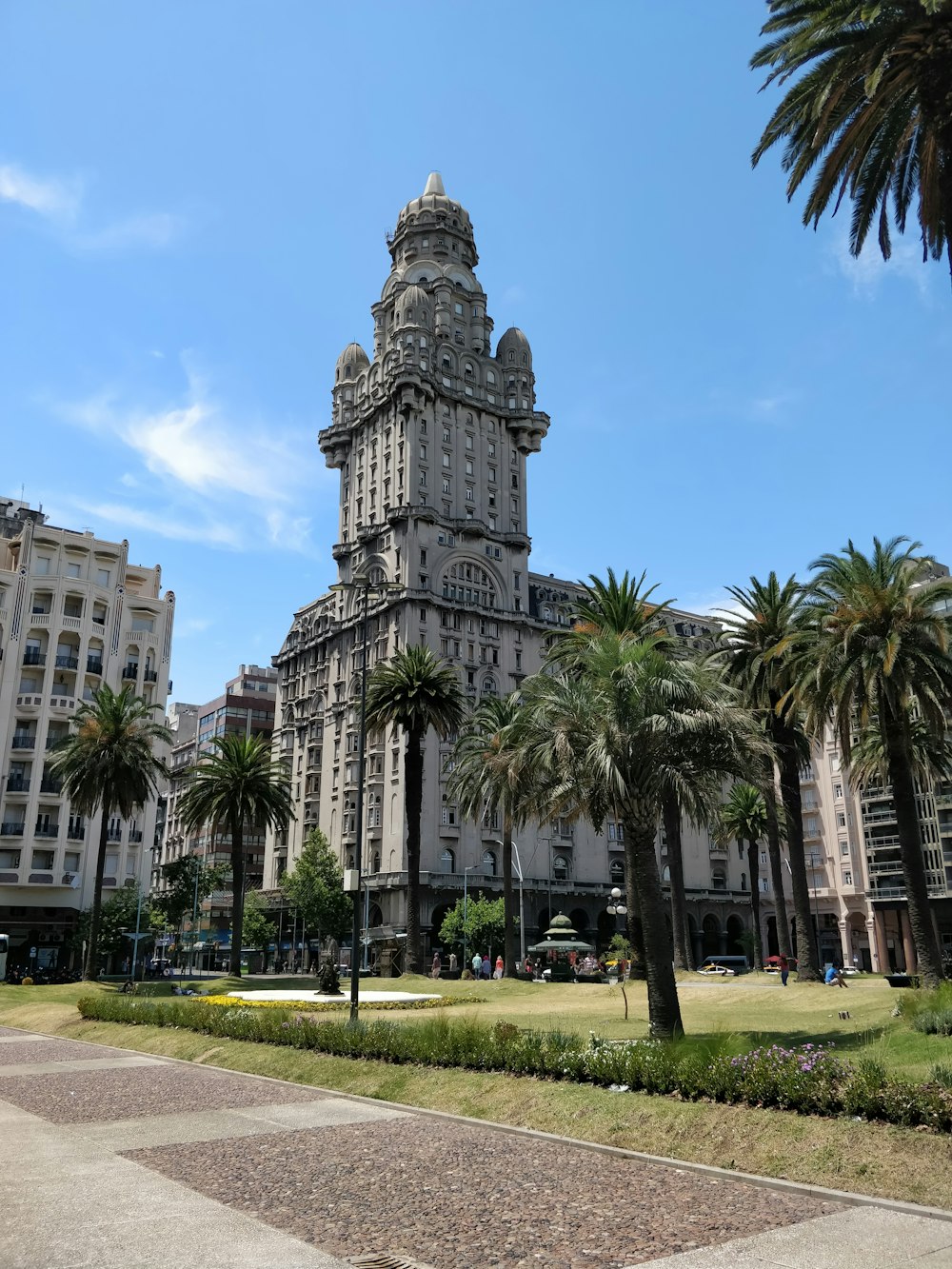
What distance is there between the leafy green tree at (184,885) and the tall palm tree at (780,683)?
54192 millimetres

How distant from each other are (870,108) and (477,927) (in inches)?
2481

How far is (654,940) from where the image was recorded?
21.4 meters

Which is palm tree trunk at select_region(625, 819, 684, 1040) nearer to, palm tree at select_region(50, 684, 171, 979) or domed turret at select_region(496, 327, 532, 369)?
palm tree at select_region(50, 684, 171, 979)

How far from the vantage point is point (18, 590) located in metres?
75.6

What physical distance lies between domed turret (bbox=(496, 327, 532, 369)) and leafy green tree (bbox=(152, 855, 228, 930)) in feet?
195

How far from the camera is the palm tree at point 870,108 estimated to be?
61.2 feet

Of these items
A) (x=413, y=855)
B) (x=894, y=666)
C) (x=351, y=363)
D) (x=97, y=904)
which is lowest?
(x=97, y=904)

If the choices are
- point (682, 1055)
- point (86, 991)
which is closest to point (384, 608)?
point (86, 991)

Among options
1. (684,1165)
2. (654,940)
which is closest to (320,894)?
(654,940)

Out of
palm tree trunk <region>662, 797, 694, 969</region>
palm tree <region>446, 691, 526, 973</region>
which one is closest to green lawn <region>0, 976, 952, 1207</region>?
palm tree trunk <region>662, 797, 694, 969</region>

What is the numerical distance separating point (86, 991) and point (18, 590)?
1493 inches

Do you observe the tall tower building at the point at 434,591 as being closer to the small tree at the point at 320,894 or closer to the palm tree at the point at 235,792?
the small tree at the point at 320,894

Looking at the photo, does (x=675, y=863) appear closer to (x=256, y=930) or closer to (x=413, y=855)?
(x=413, y=855)

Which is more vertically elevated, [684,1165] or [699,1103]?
[699,1103]
